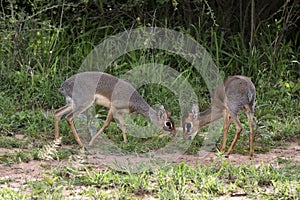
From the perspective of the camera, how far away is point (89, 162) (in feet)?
18.3

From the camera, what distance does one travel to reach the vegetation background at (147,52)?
691cm

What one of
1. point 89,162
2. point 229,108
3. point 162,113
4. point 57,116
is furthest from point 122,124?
point 229,108

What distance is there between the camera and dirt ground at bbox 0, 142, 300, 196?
505cm

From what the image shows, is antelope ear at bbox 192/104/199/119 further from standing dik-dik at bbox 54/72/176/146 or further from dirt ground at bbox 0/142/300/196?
dirt ground at bbox 0/142/300/196

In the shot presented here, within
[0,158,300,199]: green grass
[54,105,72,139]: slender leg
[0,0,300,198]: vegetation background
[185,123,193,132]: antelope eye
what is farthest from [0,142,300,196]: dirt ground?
[54,105,72,139]: slender leg

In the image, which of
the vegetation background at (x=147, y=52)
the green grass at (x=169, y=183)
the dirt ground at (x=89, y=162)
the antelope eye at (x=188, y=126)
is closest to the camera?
the green grass at (x=169, y=183)

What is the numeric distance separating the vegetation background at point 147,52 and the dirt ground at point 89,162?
0.91 ft

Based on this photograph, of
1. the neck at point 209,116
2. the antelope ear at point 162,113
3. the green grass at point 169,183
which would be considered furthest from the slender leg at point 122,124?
the green grass at point 169,183

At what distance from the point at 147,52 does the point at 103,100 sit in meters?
2.07

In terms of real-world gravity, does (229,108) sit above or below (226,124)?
above

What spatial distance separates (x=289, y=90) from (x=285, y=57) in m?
0.97

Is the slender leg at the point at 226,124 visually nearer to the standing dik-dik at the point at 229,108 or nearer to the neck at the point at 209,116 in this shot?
the standing dik-dik at the point at 229,108

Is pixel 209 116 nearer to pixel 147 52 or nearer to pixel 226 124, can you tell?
pixel 226 124

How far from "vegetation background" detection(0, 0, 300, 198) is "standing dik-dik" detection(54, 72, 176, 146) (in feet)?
0.66
